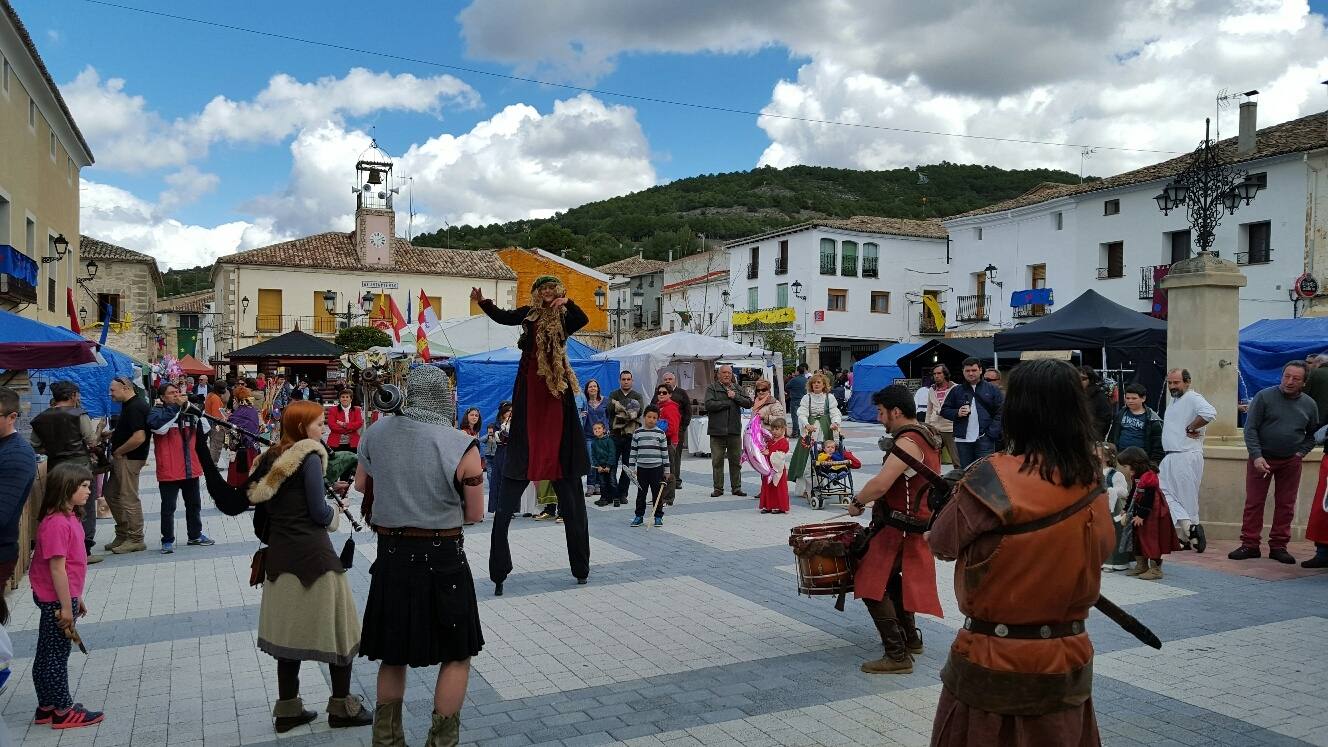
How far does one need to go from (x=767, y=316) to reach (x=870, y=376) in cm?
1673

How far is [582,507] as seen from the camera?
7.35 m

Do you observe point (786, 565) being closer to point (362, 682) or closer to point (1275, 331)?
point (362, 682)

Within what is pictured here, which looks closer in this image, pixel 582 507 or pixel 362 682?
pixel 362 682

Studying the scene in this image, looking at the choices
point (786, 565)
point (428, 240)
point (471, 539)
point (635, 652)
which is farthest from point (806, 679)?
point (428, 240)

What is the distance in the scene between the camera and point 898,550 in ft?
16.8

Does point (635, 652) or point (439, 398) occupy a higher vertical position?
point (439, 398)

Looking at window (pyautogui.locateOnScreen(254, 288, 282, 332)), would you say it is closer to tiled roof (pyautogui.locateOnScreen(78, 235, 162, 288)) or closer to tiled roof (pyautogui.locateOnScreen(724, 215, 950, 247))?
tiled roof (pyautogui.locateOnScreen(78, 235, 162, 288))

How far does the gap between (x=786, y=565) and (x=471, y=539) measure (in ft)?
11.2

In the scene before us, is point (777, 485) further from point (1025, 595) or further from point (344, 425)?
point (1025, 595)

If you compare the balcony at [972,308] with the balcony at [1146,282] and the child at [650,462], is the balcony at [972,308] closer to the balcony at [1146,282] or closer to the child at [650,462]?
the balcony at [1146,282]

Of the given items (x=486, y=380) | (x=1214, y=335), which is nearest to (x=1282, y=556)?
(x=1214, y=335)

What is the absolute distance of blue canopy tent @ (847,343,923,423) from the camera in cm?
2978

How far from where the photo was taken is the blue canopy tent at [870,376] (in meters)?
29.8

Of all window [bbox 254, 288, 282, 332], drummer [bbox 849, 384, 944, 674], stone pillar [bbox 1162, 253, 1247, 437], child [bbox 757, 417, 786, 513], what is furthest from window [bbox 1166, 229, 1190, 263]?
window [bbox 254, 288, 282, 332]
